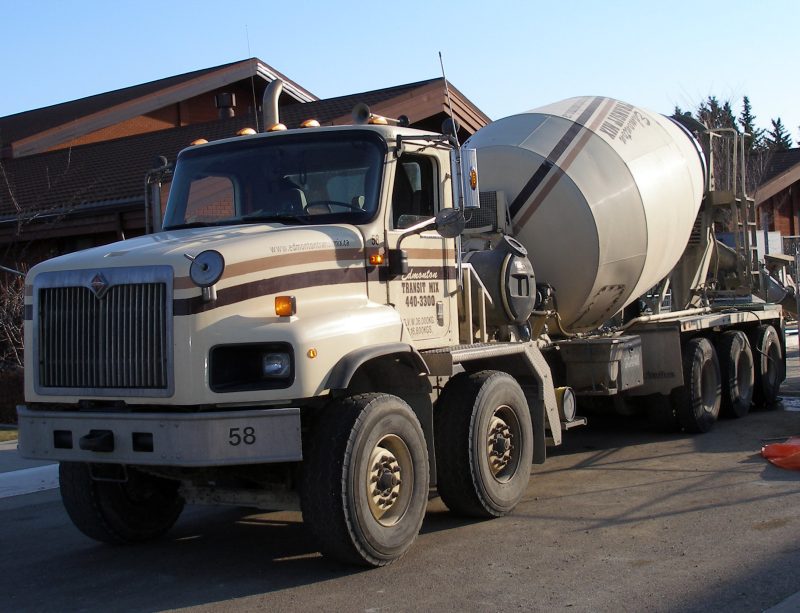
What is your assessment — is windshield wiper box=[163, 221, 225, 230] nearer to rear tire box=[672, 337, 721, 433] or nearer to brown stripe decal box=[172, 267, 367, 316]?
brown stripe decal box=[172, 267, 367, 316]

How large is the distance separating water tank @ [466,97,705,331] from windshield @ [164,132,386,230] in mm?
2944

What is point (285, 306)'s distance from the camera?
6.09 metres

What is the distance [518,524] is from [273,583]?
2.06 meters

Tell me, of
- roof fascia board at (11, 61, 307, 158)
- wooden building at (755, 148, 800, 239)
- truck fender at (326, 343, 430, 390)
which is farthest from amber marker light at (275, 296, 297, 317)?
wooden building at (755, 148, 800, 239)

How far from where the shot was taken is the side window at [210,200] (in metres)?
7.35

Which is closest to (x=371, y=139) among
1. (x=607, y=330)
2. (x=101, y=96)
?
(x=607, y=330)

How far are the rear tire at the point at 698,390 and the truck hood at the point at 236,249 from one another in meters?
5.71

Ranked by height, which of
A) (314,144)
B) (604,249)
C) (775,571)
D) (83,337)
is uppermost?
(314,144)

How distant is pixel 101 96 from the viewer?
2595 cm

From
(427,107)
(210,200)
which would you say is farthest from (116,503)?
(427,107)

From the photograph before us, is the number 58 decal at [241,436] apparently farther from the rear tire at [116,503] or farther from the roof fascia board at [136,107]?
the roof fascia board at [136,107]

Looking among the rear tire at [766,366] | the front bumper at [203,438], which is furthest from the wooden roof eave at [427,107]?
the front bumper at [203,438]

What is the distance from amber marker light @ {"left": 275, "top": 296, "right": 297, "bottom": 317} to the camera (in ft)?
19.9

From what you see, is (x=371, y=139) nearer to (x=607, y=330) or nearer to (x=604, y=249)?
(x=604, y=249)
